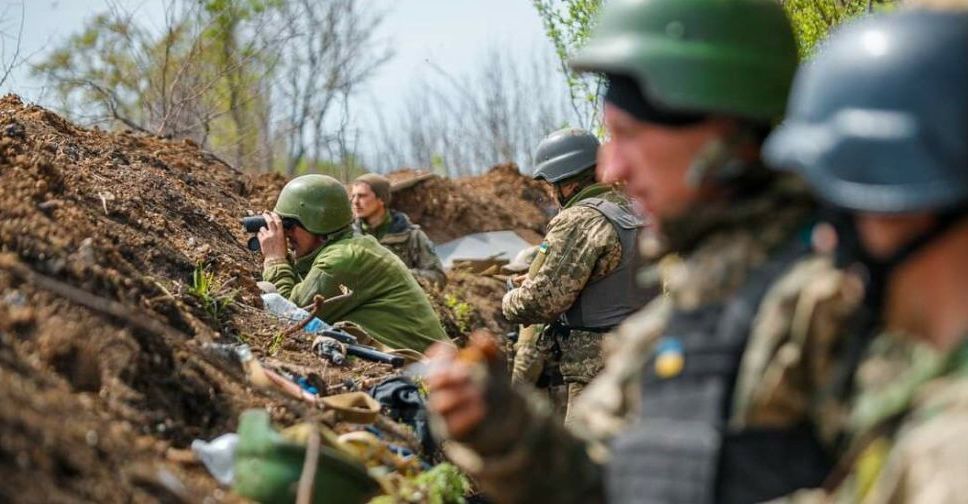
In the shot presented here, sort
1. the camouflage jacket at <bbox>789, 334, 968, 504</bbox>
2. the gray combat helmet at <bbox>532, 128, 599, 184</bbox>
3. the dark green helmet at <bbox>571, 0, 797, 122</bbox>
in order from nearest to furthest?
1. the camouflage jacket at <bbox>789, 334, 968, 504</bbox>
2. the dark green helmet at <bbox>571, 0, 797, 122</bbox>
3. the gray combat helmet at <bbox>532, 128, 599, 184</bbox>

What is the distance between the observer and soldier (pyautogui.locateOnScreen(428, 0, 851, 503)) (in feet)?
7.32

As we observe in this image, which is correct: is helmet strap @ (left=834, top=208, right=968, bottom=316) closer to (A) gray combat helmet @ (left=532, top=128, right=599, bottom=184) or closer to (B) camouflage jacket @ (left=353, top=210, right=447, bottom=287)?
(A) gray combat helmet @ (left=532, top=128, right=599, bottom=184)

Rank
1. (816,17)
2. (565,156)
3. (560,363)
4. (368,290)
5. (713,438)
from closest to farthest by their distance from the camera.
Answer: (713,438) → (560,363) → (565,156) → (368,290) → (816,17)

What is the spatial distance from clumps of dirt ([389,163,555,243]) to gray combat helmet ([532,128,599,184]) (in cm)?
933

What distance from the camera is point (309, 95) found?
24.6 m

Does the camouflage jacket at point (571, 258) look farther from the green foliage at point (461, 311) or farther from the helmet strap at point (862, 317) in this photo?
the green foliage at point (461, 311)

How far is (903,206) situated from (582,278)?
4.50 metres

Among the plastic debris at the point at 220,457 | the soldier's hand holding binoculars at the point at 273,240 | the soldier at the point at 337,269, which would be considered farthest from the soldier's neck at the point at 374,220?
the plastic debris at the point at 220,457

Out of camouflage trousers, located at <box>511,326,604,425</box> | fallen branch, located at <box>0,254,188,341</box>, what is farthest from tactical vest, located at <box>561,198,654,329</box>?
fallen branch, located at <box>0,254,188,341</box>

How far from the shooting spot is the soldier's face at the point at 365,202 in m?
11.6

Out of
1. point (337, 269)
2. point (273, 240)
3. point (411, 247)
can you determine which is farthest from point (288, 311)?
point (411, 247)

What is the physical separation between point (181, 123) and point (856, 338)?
15081mm

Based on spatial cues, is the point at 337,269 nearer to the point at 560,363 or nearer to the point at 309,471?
the point at 560,363

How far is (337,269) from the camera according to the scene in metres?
7.27
